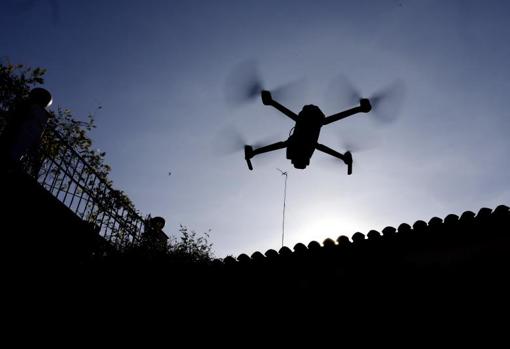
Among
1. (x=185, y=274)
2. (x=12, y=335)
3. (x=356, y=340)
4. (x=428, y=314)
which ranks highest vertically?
(x=185, y=274)

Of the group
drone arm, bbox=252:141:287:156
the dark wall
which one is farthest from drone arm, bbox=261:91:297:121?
the dark wall

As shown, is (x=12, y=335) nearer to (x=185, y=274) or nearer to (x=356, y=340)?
(x=185, y=274)

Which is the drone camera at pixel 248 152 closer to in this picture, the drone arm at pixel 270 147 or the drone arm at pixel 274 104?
the drone arm at pixel 270 147

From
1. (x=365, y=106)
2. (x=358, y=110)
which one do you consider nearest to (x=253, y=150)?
(x=358, y=110)

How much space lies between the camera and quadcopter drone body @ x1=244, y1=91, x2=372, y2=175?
8.54 meters

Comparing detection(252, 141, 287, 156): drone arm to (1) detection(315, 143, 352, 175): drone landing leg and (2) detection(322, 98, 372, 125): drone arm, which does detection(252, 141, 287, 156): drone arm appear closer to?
(1) detection(315, 143, 352, 175): drone landing leg

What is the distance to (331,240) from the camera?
6602mm

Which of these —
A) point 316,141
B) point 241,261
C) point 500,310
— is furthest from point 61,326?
point 500,310

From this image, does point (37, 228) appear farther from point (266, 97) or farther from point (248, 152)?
point (266, 97)

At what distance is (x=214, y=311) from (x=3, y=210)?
5.04 m

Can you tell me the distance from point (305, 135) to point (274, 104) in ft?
4.49

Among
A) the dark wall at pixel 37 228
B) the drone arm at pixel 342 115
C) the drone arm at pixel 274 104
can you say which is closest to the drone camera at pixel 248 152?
the drone arm at pixel 274 104

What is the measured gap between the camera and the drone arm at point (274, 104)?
916 centimetres

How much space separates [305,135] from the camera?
342 inches
